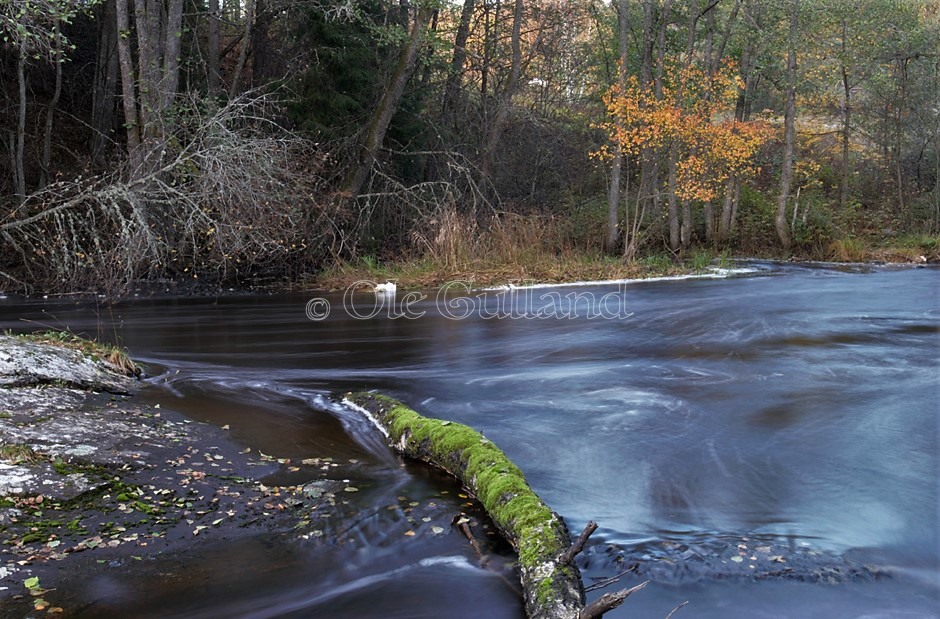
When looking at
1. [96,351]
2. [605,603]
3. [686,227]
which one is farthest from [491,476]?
[686,227]

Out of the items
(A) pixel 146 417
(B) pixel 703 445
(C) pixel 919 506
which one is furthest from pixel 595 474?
(A) pixel 146 417

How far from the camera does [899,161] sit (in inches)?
1148

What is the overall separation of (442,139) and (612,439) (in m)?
17.7

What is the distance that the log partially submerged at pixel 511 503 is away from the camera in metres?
3.97

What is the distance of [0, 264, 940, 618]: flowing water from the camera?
14.8 ft

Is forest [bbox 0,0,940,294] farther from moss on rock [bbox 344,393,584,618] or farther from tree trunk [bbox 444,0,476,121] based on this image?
moss on rock [bbox 344,393,584,618]

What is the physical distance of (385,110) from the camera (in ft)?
71.0

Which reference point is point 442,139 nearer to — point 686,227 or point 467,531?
point 686,227

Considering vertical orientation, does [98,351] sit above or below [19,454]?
above

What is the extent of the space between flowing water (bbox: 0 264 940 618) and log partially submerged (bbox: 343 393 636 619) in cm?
20

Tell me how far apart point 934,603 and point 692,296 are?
44.2ft

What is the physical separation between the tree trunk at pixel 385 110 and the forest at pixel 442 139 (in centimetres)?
7

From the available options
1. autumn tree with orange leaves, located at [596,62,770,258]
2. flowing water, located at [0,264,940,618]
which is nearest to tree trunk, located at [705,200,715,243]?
autumn tree with orange leaves, located at [596,62,770,258]

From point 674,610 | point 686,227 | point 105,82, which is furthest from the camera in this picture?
point 686,227
